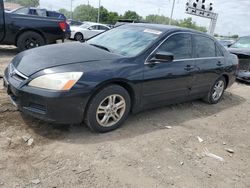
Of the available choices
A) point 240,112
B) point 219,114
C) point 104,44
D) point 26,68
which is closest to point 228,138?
point 219,114

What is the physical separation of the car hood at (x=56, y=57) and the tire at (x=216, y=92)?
8.75 feet

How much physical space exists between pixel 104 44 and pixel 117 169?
2.20 metres

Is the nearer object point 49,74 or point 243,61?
point 49,74

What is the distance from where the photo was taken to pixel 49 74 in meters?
3.16

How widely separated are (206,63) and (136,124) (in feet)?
6.54

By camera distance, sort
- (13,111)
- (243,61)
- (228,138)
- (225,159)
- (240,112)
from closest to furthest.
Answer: (225,159), (13,111), (228,138), (240,112), (243,61)

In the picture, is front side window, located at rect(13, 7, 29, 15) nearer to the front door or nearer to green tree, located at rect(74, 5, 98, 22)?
the front door

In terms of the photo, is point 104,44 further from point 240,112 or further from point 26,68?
point 240,112

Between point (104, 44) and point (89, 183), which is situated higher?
point (104, 44)

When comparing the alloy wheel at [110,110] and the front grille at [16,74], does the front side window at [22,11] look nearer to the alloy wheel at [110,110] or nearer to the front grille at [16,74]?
the front grille at [16,74]

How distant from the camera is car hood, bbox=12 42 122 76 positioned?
10.9 ft

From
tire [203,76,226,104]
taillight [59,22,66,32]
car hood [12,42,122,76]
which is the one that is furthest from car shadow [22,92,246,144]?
taillight [59,22,66,32]

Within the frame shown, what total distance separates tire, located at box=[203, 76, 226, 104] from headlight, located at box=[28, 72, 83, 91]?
11.0ft

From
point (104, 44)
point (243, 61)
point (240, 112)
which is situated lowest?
point (240, 112)
